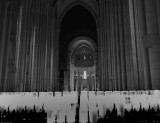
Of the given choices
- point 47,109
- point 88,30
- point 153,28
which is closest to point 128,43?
point 153,28

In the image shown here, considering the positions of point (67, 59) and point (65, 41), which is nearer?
point (65, 41)

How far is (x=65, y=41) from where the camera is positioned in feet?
151

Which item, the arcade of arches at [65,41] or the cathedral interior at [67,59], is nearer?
the cathedral interior at [67,59]

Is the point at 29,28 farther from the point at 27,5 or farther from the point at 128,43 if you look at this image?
the point at 128,43

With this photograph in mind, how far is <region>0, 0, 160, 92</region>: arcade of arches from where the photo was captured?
411 inches

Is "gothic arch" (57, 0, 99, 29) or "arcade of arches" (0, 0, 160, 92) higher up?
"gothic arch" (57, 0, 99, 29)

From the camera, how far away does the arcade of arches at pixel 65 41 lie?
10445 mm

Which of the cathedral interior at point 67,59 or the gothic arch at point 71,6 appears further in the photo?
the gothic arch at point 71,6

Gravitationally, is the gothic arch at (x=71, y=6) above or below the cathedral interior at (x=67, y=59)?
above

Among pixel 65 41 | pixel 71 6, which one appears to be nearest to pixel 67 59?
pixel 65 41

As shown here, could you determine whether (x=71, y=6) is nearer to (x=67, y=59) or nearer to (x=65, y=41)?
(x=65, y=41)

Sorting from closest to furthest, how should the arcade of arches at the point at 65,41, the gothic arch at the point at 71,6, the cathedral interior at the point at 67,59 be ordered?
the cathedral interior at the point at 67,59 → the arcade of arches at the point at 65,41 → the gothic arch at the point at 71,6

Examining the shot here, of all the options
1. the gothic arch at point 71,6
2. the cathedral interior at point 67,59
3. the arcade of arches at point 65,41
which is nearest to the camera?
the cathedral interior at point 67,59

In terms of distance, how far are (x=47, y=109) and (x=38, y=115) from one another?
39 centimetres
